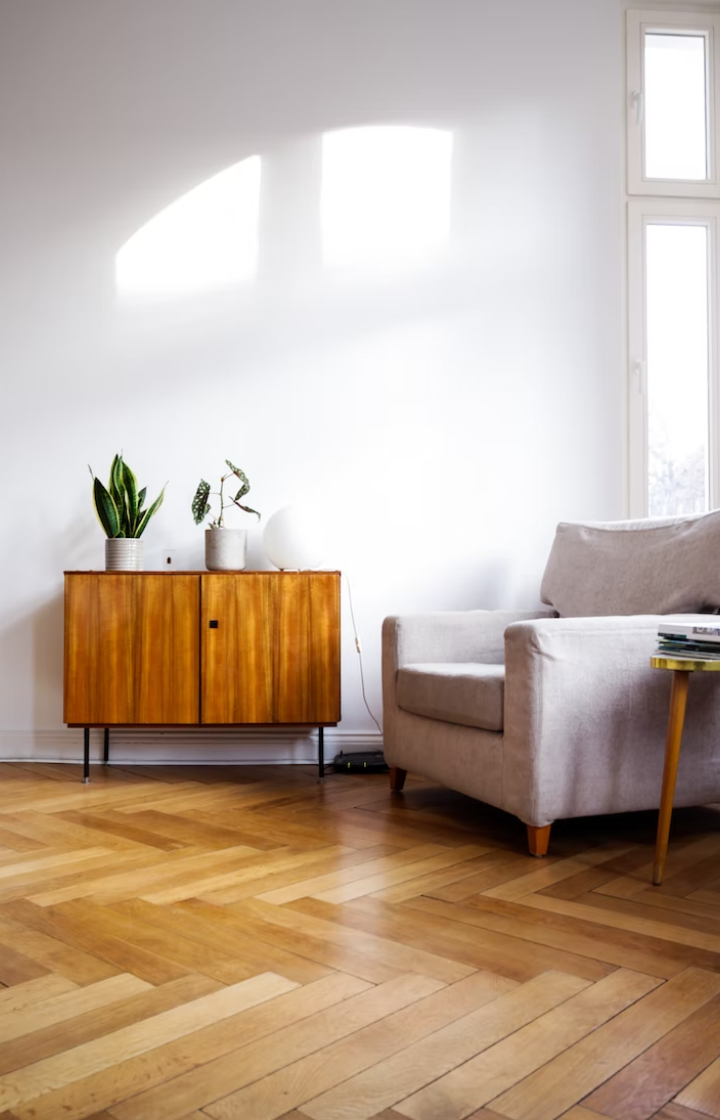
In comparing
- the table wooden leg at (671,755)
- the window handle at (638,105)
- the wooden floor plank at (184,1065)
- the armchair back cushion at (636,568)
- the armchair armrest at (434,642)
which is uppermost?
the window handle at (638,105)

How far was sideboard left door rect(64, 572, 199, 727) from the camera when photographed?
9.91 ft

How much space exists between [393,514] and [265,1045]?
2356 mm

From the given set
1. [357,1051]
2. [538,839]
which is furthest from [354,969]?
[538,839]

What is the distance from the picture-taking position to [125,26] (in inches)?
137

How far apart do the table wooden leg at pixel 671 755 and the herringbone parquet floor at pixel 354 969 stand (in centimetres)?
5

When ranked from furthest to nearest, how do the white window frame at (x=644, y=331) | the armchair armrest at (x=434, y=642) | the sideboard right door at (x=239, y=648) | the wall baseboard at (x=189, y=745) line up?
the white window frame at (x=644, y=331), the wall baseboard at (x=189, y=745), the sideboard right door at (x=239, y=648), the armchair armrest at (x=434, y=642)

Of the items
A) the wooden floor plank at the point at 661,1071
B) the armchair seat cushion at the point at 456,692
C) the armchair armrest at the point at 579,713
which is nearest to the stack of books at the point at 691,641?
Result: the armchair armrest at the point at 579,713

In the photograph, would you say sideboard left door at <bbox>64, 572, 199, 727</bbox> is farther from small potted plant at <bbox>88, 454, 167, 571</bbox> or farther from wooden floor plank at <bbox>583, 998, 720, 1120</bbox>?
wooden floor plank at <bbox>583, 998, 720, 1120</bbox>

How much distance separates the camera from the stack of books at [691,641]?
1869mm

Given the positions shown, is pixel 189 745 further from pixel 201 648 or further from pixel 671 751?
pixel 671 751

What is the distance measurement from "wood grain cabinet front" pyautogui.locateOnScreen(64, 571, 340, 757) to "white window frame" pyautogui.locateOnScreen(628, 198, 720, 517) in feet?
4.30

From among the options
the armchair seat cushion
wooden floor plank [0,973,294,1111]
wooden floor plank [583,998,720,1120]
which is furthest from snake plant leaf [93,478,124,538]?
wooden floor plank [583,998,720,1120]

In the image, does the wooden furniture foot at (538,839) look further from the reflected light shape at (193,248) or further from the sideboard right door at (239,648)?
the reflected light shape at (193,248)

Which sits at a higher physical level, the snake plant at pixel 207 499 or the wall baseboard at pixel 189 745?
the snake plant at pixel 207 499
